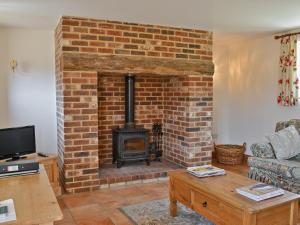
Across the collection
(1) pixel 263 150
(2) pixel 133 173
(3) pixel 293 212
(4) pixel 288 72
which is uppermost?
(4) pixel 288 72

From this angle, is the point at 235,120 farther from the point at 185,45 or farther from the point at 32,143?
the point at 32,143

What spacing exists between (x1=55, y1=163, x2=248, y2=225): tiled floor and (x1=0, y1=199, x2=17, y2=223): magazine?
50.5 inches

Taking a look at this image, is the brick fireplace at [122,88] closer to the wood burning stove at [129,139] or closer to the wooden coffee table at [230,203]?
the wood burning stove at [129,139]

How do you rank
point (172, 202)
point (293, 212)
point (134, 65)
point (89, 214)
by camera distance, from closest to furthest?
point (293, 212) → point (172, 202) → point (89, 214) → point (134, 65)

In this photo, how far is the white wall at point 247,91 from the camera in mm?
4664

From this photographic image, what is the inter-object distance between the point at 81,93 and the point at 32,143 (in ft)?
2.72

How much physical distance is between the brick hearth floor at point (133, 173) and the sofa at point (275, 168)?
4.02 ft

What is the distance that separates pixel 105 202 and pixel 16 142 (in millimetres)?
1205

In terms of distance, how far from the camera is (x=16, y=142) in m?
3.14

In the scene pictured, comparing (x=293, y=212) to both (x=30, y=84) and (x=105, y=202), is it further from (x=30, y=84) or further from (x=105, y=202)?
(x=30, y=84)

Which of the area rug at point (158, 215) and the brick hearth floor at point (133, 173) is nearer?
the area rug at point (158, 215)

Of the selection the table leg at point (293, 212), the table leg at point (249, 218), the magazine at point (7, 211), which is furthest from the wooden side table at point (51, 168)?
the table leg at point (293, 212)

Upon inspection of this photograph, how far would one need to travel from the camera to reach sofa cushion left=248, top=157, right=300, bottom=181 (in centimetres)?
303

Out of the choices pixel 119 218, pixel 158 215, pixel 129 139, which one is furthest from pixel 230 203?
pixel 129 139
